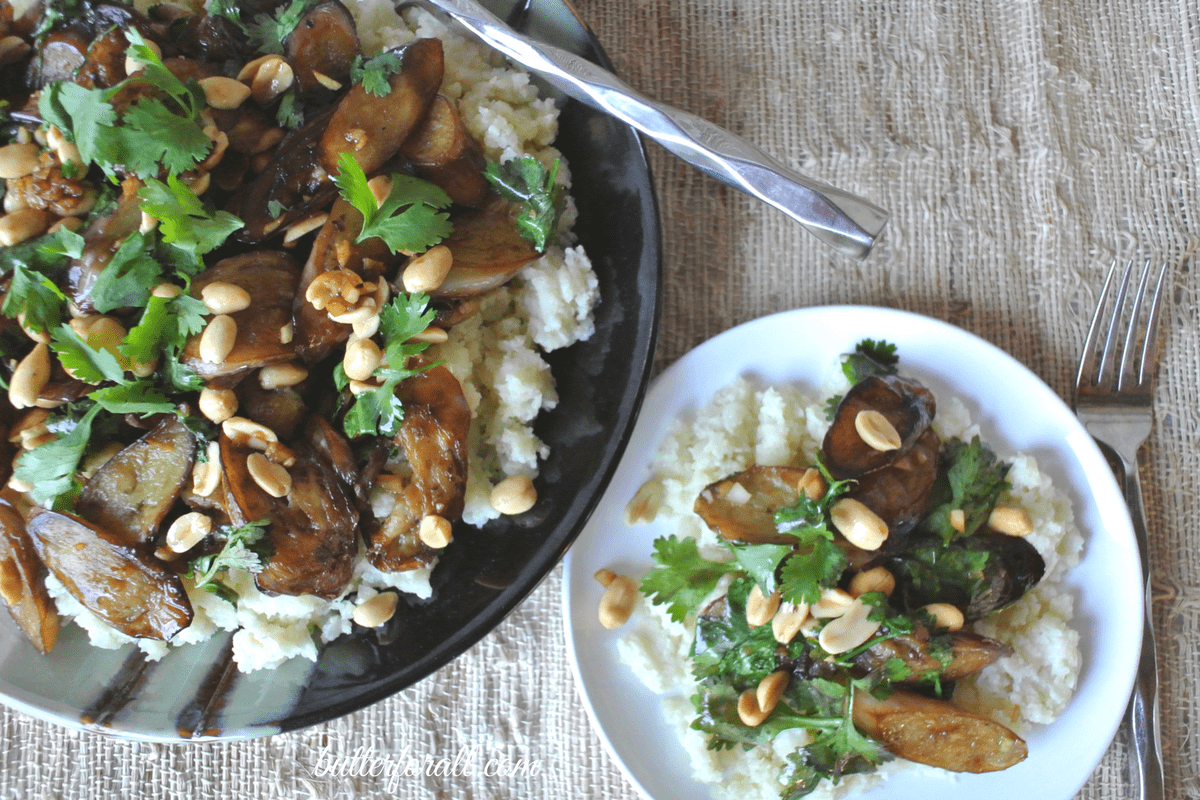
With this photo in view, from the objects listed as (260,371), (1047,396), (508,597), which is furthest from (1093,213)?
(260,371)

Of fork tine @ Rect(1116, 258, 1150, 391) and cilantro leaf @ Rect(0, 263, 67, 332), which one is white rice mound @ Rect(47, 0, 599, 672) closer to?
cilantro leaf @ Rect(0, 263, 67, 332)

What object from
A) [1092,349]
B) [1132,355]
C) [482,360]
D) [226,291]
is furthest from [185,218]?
[1132,355]

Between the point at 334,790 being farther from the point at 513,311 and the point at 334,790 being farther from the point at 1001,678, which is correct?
the point at 1001,678

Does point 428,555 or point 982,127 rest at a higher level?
point 982,127

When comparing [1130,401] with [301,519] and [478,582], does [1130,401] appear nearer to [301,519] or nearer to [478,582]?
[478,582]

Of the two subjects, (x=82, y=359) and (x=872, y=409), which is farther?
(x=872, y=409)

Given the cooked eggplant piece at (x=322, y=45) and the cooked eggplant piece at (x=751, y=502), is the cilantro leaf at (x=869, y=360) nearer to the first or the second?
the cooked eggplant piece at (x=751, y=502)
